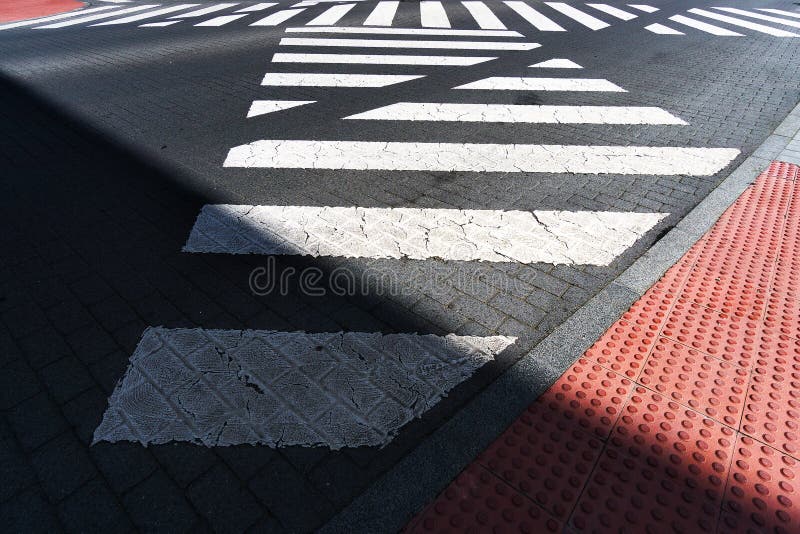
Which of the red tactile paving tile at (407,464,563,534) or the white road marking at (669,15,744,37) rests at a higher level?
the white road marking at (669,15,744,37)

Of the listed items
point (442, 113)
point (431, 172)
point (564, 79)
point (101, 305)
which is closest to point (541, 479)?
point (101, 305)

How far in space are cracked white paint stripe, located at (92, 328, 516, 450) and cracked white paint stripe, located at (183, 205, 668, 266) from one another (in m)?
1.19

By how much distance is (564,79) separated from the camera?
970 cm

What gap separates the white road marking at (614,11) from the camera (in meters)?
14.9

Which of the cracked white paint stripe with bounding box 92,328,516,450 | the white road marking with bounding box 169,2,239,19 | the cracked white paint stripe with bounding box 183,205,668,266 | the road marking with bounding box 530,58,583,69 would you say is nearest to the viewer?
the cracked white paint stripe with bounding box 92,328,516,450

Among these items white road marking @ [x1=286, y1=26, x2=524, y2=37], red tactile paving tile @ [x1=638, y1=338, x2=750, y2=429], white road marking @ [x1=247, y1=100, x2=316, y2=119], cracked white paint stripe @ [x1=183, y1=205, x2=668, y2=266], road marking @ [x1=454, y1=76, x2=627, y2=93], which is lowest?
red tactile paving tile @ [x1=638, y1=338, x2=750, y2=429]

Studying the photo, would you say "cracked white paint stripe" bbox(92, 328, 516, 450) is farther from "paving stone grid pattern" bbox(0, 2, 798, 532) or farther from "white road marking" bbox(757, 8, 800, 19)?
"white road marking" bbox(757, 8, 800, 19)

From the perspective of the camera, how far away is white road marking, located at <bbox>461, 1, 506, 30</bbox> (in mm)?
13784

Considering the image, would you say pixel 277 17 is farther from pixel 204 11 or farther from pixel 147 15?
pixel 147 15

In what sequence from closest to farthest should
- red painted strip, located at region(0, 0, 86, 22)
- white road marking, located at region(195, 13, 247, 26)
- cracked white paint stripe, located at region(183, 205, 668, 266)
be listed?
cracked white paint stripe, located at region(183, 205, 668, 266), white road marking, located at region(195, 13, 247, 26), red painted strip, located at region(0, 0, 86, 22)

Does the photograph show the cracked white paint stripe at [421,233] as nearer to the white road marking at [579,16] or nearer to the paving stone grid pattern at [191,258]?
the paving stone grid pattern at [191,258]

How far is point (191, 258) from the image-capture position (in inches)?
190

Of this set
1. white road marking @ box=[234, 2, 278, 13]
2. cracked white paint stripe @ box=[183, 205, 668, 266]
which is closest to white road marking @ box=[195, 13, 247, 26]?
white road marking @ box=[234, 2, 278, 13]

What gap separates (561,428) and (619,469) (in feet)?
1.29
